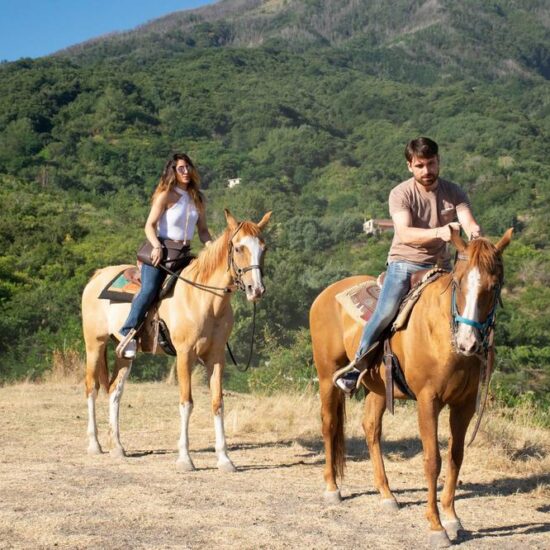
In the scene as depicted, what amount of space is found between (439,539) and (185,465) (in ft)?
9.93

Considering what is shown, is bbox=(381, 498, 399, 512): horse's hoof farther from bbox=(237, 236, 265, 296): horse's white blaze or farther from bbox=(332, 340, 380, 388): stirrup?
bbox=(237, 236, 265, 296): horse's white blaze

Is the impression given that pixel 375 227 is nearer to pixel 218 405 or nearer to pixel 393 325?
pixel 218 405

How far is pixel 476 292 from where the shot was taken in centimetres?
552

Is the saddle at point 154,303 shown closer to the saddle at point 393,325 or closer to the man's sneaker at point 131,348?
the man's sneaker at point 131,348

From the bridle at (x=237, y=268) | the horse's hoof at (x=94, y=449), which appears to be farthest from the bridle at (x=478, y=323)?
the horse's hoof at (x=94, y=449)

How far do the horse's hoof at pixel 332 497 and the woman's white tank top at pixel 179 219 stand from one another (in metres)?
3.01

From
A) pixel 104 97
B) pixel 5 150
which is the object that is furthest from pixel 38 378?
pixel 104 97

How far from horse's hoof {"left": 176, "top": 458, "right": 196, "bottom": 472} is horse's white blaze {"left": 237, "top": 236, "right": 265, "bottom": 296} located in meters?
1.64

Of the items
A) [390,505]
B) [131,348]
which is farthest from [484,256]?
[131,348]

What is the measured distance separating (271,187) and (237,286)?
106704 mm

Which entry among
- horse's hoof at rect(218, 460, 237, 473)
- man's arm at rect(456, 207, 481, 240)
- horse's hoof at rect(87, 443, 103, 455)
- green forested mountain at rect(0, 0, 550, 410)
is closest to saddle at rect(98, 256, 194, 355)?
horse's hoof at rect(87, 443, 103, 455)

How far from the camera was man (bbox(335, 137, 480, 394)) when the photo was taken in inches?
254

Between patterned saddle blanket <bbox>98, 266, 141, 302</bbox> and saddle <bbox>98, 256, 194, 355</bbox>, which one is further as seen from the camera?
patterned saddle blanket <bbox>98, 266, 141, 302</bbox>

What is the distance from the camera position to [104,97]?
13388cm
